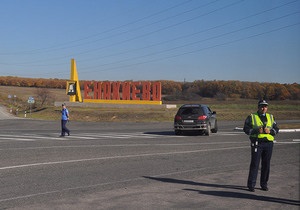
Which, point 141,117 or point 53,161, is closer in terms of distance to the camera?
point 53,161

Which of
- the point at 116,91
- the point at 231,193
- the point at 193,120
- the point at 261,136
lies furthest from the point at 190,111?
the point at 116,91

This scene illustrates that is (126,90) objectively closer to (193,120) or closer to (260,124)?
(193,120)

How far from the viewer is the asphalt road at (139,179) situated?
7676 mm

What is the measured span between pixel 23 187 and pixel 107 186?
1.66 metres

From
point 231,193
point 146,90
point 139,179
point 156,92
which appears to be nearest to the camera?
point 231,193

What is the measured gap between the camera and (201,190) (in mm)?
8781

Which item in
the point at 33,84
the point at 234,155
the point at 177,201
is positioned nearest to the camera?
the point at 177,201

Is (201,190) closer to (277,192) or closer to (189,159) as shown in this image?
(277,192)

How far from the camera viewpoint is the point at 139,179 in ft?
32.8

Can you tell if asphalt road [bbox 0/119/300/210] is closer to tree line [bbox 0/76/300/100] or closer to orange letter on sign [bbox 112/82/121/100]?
orange letter on sign [bbox 112/82/121/100]

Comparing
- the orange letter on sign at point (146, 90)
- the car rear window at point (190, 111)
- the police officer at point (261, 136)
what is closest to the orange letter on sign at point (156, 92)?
the orange letter on sign at point (146, 90)

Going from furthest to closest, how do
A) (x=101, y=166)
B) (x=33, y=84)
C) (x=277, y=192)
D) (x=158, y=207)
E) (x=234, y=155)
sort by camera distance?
(x=33, y=84)
(x=234, y=155)
(x=101, y=166)
(x=277, y=192)
(x=158, y=207)

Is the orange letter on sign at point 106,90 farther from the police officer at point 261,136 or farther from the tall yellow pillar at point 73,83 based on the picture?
the police officer at point 261,136

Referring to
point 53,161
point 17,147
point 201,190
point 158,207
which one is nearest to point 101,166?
point 53,161
